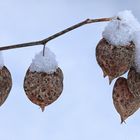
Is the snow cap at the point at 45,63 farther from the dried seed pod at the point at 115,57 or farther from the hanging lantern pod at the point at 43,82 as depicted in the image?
the dried seed pod at the point at 115,57

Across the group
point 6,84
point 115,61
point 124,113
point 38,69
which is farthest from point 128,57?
point 6,84

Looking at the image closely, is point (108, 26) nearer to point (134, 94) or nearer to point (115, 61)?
point (115, 61)

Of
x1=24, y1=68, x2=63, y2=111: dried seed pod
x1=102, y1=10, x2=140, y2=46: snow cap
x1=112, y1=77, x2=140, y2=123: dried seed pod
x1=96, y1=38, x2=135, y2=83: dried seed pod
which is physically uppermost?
x1=102, y1=10, x2=140, y2=46: snow cap

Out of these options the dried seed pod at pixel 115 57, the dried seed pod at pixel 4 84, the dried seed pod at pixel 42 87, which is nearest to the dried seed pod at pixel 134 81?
the dried seed pod at pixel 115 57

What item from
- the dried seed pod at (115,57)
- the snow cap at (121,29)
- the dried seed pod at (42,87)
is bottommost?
the dried seed pod at (42,87)

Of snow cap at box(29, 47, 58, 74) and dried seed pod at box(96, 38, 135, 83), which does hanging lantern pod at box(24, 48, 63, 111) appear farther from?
dried seed pod at box(96, 38, 135, 83)

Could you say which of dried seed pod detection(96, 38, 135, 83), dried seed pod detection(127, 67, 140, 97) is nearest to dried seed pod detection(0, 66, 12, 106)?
dried seed pod detection(96, 38, 135, 83)
